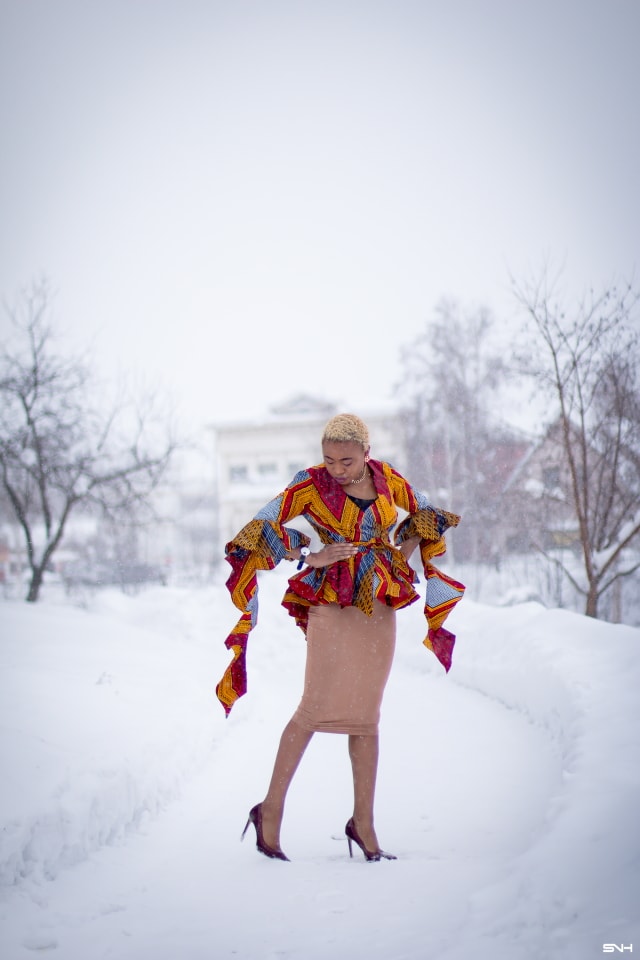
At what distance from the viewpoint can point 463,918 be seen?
1.87 metres

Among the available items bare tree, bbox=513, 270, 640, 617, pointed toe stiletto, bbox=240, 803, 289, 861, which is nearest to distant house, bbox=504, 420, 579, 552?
bare tree, bbox=513, 270, 640, 617

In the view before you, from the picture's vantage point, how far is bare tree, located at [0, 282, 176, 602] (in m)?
12.3

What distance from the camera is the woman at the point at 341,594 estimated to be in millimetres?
2611

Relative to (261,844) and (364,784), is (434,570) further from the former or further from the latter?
(261,844)

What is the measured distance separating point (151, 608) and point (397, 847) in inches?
363

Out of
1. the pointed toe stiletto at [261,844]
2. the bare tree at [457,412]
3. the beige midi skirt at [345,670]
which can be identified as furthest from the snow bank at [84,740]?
the bare tree at [457,412]

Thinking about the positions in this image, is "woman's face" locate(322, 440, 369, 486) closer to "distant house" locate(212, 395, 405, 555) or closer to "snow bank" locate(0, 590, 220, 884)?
"snow bank" locate(0, 590, 220, 884)

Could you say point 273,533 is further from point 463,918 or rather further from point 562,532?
point 562,532

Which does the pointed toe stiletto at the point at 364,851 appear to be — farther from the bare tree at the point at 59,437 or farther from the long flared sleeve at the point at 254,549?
the bare tree at the point at 59,437

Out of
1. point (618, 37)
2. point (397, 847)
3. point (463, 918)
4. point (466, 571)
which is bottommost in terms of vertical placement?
point (466, 571)

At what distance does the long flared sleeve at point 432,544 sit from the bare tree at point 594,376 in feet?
15.8

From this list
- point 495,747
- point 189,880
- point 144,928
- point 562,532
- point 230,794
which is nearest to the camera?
point 144,928

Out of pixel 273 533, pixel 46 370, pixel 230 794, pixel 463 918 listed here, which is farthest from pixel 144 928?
pixel 46 370

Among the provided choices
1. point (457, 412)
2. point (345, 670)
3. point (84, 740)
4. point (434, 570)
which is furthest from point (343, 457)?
point (457, 412)
